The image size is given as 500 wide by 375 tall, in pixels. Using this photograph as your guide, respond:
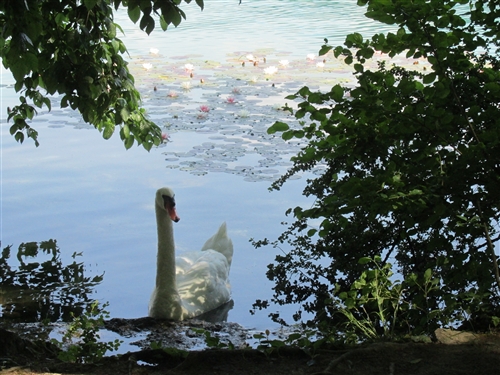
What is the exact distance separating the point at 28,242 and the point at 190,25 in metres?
14.8

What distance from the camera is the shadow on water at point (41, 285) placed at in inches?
212

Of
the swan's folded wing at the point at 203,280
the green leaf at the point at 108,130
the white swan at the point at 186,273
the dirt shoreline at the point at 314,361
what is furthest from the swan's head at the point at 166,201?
the dirt shoreline at the point at 314,361

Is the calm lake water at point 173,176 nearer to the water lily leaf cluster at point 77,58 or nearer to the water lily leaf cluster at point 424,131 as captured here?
the water lily leaf cluster at point 77,58

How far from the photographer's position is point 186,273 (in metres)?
6.41

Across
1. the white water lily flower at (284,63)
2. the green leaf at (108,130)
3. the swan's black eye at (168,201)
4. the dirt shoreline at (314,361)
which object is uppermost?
the white water lily flower at (284,63)

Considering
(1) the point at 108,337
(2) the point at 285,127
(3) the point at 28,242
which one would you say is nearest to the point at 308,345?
(2) the point at 285,127

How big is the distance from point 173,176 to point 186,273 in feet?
7.12

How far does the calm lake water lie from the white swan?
19 cm

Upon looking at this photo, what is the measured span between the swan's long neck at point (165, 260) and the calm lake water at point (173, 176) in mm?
359

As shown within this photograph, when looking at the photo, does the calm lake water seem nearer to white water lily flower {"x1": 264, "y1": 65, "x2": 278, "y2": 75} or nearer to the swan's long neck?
white water lily flower {"x1": 264, "y1": 65, "x2": 278, "y2": 75}

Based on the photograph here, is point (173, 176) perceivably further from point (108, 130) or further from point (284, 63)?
point (284, 63)

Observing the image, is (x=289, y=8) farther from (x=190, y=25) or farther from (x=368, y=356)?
(x=368, y=356)

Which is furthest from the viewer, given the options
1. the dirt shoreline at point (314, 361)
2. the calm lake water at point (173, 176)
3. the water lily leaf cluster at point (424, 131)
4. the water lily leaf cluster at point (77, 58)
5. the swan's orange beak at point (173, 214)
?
the calm lake water at point (173, 176)

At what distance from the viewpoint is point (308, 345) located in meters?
3.30
